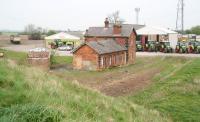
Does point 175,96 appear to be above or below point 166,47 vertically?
below

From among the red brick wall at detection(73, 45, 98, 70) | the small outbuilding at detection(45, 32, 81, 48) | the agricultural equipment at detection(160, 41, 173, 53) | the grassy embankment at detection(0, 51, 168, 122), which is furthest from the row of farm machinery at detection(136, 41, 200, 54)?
the grassy embankment at detection(0, 51, 168, 122)

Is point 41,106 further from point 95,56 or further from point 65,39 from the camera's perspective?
point 65,39

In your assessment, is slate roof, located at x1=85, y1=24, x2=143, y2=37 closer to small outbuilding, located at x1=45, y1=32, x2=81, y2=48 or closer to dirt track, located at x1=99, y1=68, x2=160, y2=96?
dirt track, located at x1=99, y1=68, x2=160, y2=96

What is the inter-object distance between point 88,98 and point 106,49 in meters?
29.4

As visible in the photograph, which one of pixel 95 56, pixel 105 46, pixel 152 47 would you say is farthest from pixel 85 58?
pixel 152 47

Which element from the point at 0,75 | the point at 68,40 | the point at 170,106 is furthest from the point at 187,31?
the point at 0,75

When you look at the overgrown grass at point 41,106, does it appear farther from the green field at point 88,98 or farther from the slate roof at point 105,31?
the slate roof at point 105,31

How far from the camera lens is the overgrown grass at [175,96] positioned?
20.9 metres

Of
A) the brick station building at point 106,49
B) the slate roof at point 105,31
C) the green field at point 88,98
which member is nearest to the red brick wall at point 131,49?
the brick station building at point 106,49

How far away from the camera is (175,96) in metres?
26.3

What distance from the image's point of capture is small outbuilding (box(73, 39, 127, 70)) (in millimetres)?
42688

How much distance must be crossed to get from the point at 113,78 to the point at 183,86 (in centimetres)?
→ 846

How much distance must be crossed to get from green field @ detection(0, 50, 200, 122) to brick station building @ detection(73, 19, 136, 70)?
5.98 feet

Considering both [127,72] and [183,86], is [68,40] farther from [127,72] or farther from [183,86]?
[183,86]
